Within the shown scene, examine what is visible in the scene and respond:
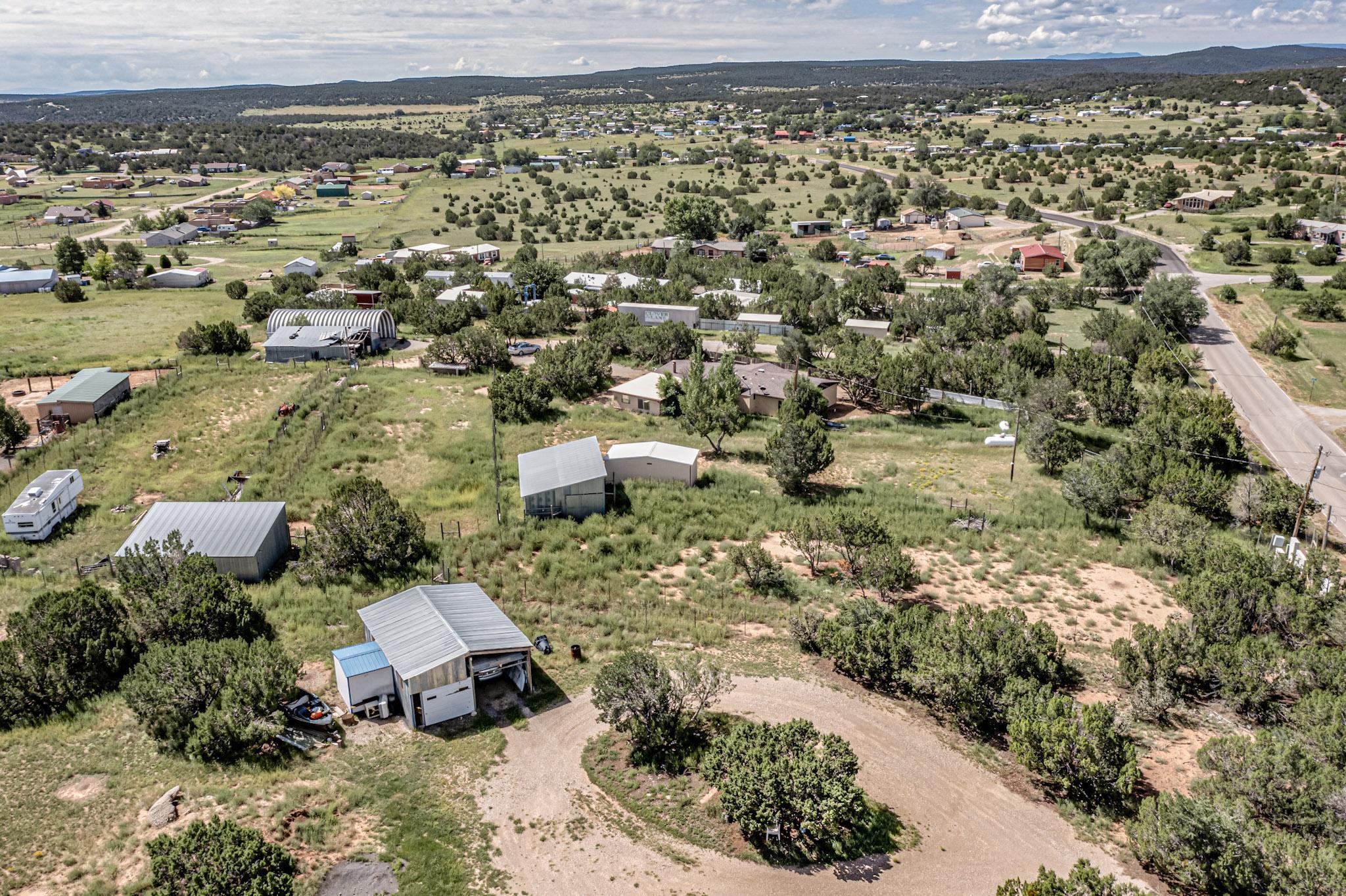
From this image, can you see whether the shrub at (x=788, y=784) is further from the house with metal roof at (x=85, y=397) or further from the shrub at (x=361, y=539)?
the house with metal roof at (x=85, y=397)

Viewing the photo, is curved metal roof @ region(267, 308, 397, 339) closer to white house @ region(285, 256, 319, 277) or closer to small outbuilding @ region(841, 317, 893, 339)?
Result: white house @ region(285, 256, 319, 277)

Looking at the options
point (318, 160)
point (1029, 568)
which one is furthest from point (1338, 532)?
point (318, 160)

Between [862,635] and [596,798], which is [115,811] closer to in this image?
[596,798]

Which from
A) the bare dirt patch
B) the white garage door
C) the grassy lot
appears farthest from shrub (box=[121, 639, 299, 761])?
the grassy lot

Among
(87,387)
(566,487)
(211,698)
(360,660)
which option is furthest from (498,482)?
(87,387)

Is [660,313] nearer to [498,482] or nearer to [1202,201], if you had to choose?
[498,482]
